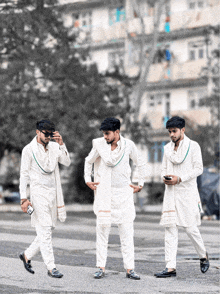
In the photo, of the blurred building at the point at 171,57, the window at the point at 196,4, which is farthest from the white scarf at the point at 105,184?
the window at the point at 196,4

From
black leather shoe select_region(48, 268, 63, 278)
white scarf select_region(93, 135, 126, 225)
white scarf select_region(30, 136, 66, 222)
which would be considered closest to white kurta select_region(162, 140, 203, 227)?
white scarf select_region(93, 135, 126, 225)

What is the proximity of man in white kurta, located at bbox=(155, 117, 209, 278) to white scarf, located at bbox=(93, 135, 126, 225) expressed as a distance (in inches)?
27.8

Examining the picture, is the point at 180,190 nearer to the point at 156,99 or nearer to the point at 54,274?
the point at 54,274

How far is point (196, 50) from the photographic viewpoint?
39656 mm

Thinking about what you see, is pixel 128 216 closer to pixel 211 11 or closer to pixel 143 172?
pixel 143 172

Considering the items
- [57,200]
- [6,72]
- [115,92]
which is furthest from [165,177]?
[115,92]

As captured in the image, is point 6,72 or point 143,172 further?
point 6,72

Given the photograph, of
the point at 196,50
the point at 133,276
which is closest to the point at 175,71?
the point at 196,50

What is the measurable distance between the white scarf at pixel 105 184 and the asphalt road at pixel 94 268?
2.39ft

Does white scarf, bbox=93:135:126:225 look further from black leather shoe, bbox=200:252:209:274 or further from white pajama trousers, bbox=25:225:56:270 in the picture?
black leather shoe, bbox=200:252:209:274

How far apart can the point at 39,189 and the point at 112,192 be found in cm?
85

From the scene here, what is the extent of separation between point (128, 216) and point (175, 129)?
1.21 meters

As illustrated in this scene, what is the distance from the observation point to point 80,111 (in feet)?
72.5

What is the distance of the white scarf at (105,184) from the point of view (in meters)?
7.33
